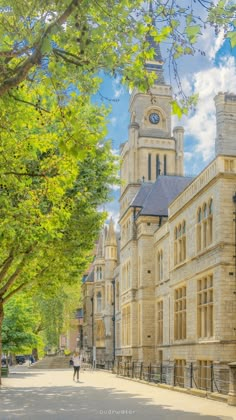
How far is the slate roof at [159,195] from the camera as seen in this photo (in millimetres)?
41656

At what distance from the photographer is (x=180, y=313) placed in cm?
3072

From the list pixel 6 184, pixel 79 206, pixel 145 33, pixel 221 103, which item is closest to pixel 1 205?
pixel 6 184

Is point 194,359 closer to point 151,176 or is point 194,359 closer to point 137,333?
point 137,333

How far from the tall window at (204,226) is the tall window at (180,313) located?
3647 millimetres

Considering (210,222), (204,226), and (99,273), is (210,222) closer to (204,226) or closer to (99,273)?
(204,226)

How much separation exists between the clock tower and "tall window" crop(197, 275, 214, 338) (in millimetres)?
35786

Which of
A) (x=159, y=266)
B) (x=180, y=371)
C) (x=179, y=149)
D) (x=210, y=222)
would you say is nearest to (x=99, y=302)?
(x=179, y=149)

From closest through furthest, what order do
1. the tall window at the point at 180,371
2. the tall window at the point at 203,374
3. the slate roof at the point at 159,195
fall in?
the tall window at the point at 203,374 < the tall window at the point at 180,371 < the slate roof at the point at 159,195

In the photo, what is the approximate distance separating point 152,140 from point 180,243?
3789 cm

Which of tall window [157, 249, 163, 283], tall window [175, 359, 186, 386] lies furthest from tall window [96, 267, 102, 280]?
tall window [175, 359, 186, 386]

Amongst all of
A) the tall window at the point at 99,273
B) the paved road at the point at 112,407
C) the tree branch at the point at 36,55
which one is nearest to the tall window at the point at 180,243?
the paved road at the point at 112,407

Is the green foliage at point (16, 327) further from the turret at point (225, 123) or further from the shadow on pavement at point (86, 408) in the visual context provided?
the shadow on pavement at point (86, 408)

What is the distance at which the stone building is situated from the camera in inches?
915

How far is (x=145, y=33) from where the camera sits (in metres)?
10.1
